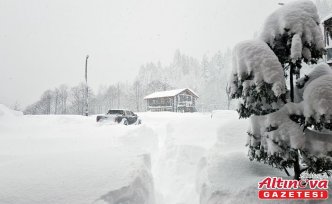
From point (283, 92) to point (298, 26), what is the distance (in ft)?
3.79

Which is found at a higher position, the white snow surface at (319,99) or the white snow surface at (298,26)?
the white snow surface at (298,26)

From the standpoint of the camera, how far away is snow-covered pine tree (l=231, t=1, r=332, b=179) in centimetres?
338

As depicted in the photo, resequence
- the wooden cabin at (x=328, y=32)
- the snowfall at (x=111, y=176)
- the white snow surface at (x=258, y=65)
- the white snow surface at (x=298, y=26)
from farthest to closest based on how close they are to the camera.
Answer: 1. the wooden cabin at (x=328, y=32)
2. the snowfall at (x=111, y=176)
3. the white snow surface at (x=298, y=26)
4. the white snow surface at (x=258, y=65)

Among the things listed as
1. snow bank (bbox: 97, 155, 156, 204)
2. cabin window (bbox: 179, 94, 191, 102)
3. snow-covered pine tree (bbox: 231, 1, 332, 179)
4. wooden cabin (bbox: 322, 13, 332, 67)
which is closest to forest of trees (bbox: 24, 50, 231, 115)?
cabin window (bbox: 179, 94, 191, 102)

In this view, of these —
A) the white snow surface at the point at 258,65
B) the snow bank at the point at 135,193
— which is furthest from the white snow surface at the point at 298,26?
the snow bank at the point at 135,193

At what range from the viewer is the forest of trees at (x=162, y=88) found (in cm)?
7375

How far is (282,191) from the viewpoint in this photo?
3814 mm

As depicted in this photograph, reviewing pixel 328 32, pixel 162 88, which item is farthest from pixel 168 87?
pixel 328 32

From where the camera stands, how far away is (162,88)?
74688mm

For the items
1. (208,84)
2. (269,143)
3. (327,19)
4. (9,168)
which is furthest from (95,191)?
(208,84)

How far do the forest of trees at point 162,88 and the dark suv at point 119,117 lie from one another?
4577 centimetres

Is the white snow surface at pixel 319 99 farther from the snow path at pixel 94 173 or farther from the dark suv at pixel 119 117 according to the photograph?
the dark suv at pixel 119 117

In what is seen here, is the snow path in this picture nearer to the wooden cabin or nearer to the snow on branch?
the snow on branch

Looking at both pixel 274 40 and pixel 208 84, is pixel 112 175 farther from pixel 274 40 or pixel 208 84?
pixel 208 84
